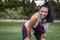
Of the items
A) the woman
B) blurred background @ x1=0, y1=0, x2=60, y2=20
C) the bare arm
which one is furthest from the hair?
blurred background @ x1=0, y1=0, x2=60, y2=20

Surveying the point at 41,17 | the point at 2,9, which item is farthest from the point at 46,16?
the point at 2,9

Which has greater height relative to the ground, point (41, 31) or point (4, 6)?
point (41, 31)

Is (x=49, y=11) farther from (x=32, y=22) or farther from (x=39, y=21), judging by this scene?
(x=32, y=22)

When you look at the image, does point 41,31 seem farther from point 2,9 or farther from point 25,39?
point 2,9

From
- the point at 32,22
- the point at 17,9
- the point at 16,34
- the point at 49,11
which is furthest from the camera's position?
the point at 17,9

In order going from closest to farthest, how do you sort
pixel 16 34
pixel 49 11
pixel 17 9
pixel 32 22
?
pixel 32 22
pixel 49 11
pixel 16 34
pixel 17 9

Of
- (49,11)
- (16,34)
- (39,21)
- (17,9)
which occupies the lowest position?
(17,9)

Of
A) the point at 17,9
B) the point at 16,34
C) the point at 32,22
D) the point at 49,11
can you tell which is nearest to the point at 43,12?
the point at 49,11

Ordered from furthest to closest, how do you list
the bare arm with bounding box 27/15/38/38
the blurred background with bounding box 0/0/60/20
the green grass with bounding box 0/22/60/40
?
the blurred background with bounding box 0/0/60/20 < the green grass with bounding box 0/22/60/40 < the bare arm with bounding box 27/15/38/38

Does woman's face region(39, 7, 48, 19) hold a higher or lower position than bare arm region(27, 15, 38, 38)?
higher

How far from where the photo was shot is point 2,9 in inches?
1030

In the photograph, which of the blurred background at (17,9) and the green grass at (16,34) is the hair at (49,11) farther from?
the blurred background at (17,9)

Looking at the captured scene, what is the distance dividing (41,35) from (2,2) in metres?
22.4

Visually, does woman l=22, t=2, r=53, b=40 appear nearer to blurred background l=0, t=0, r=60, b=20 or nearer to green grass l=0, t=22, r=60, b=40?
green grass l=0, t=22, r=60, b=40
